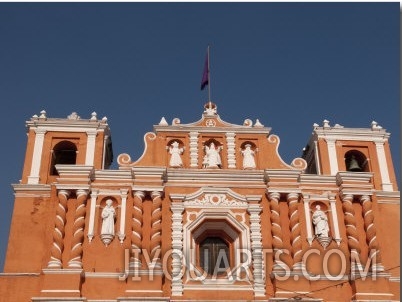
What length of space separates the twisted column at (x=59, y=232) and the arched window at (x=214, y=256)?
3615 millimetres

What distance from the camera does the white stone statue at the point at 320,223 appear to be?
55.8ft

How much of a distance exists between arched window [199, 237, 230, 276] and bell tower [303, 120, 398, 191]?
11.9 feet

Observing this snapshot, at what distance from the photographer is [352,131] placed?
18.9 meters

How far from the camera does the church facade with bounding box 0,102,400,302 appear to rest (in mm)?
16000

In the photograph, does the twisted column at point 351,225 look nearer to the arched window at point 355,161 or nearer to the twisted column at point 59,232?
the arched window at point 355,161

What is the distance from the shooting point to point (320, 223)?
1712 centimetres

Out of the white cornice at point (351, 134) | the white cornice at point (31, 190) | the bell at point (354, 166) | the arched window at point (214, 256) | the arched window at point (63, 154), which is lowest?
the arched window at point (214, 256)

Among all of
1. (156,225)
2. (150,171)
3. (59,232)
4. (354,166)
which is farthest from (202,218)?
(354,166)

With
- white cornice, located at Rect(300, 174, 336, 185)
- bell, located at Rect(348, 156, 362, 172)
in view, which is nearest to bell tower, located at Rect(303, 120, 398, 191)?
bell, located at Rect(348, 156, 362, 172)

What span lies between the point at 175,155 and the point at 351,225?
201 inches

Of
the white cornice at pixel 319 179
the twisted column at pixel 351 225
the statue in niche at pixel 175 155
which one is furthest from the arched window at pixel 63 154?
the twisted column at pixel 351 225

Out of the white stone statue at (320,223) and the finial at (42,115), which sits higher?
the finial at (42,115)

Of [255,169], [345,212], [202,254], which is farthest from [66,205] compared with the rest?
[345,212]

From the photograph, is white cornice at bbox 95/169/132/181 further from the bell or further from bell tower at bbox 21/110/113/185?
the bell
